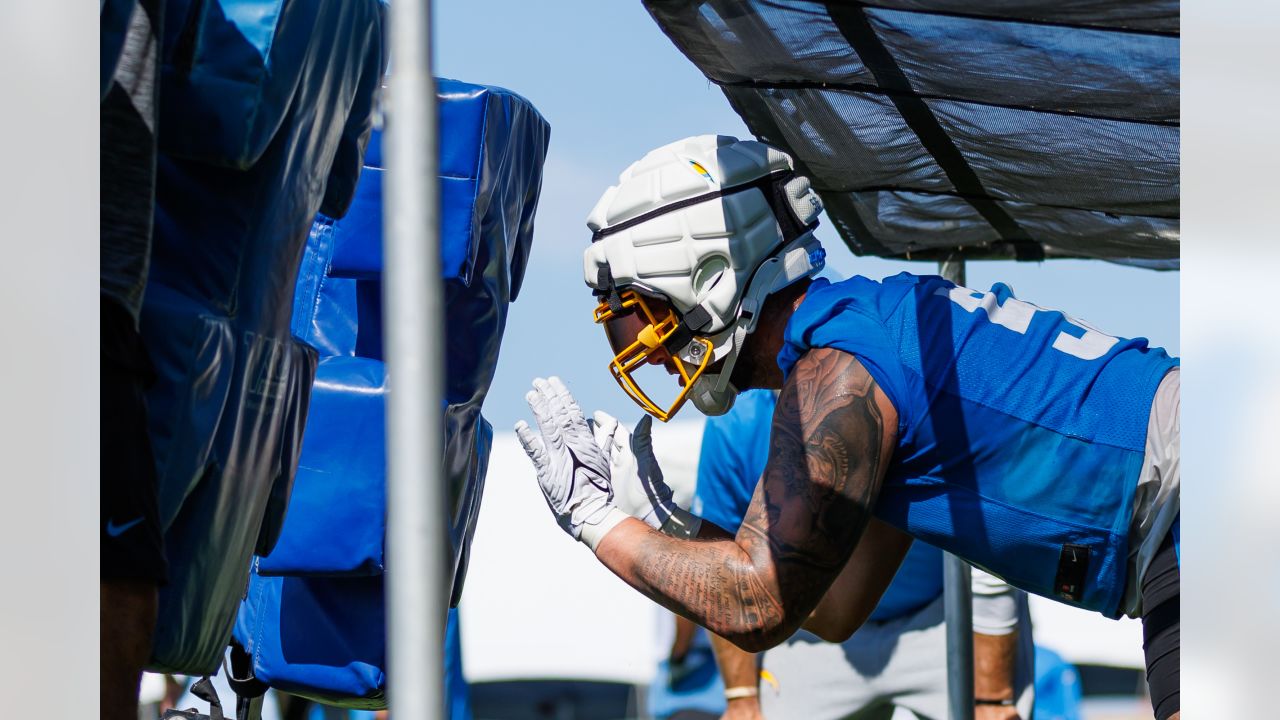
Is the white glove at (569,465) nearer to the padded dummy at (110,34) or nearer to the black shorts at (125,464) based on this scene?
the black shorts at (125,464)

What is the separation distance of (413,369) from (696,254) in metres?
1.46

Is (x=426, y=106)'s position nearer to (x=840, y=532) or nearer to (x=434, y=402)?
(x=434, y=402)

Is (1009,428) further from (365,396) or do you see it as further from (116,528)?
(365,396)

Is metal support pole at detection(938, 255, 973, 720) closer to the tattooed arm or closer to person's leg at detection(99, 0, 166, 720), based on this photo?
the tattooed arm

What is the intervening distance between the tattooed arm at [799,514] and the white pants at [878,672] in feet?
11.4

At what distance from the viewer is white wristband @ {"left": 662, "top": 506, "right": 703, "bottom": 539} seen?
2.92 meters

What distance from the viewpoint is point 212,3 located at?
2.13 m

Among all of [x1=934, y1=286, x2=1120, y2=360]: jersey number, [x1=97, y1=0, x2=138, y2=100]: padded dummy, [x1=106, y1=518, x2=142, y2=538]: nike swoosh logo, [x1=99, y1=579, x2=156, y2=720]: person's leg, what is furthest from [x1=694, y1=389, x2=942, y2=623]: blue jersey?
[x1=97, y1=0, x2=138, y2=100]: padded dummy

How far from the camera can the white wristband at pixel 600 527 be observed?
265cm

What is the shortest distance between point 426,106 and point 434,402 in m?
0.27

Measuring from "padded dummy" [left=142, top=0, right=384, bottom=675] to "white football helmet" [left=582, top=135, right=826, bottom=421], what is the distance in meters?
0.58

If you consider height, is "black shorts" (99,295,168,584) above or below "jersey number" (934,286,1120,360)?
below
